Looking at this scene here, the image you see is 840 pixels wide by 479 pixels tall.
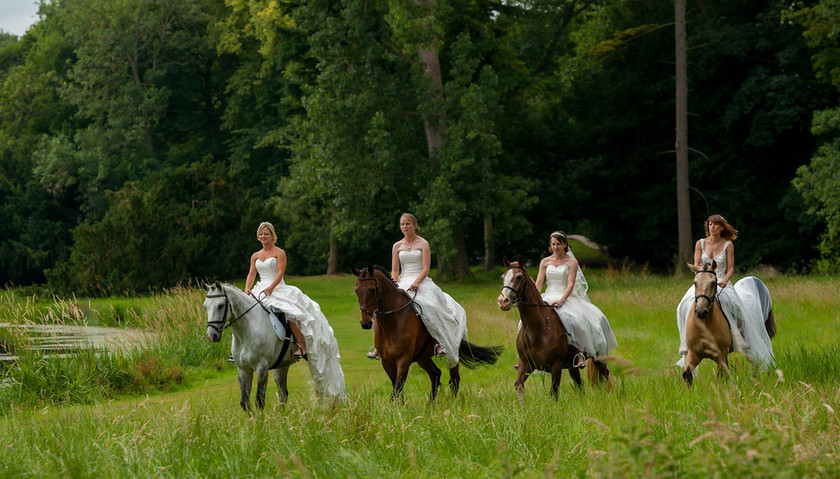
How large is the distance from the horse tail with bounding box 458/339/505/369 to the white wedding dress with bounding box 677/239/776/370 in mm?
2469

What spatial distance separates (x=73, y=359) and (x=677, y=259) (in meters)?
26.6

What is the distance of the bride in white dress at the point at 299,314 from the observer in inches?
452

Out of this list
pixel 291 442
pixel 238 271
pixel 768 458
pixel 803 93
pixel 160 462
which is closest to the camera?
pixel 768 458

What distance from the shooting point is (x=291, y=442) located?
666 centimetres

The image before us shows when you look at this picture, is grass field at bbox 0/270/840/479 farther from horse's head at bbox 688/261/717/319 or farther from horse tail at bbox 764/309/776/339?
horse's head at bbox 688/261/717/319

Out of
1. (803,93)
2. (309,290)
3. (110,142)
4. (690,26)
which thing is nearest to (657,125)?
(690,26)

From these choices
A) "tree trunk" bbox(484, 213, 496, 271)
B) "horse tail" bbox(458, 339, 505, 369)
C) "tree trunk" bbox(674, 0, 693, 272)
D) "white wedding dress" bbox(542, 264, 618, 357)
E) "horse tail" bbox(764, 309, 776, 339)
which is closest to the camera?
"white wedding dress" bbox(542, 264, 618, 357)

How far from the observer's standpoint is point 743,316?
11094mm

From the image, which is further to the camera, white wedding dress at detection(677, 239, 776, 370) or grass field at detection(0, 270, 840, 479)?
white wedding dress at detection(677, 239, 776, 370)

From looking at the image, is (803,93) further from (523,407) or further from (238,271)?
(523,407)

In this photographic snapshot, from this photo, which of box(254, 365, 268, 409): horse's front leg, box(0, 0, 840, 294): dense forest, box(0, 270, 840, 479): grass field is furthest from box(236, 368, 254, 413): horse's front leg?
box(0, 0, 840, 294): dense forest

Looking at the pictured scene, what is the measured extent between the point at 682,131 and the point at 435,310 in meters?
25.7

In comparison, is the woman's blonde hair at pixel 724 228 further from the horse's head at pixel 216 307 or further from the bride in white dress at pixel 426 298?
the horse's head at pixel 216 307

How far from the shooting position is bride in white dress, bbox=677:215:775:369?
10945mm
